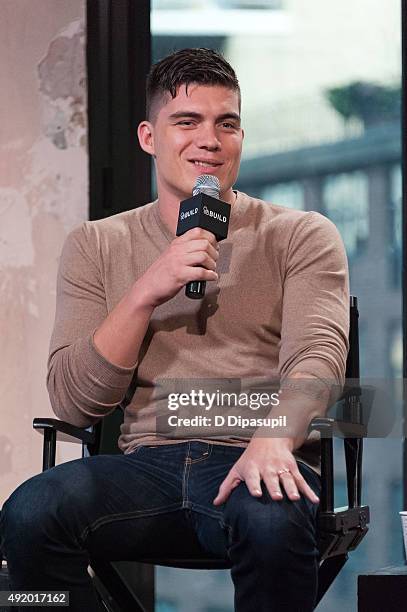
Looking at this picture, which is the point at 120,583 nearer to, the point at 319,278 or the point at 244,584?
the point at 244,584

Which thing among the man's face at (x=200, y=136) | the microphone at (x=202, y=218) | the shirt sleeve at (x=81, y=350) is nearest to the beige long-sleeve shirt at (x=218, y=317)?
the shirt sleeve at (x=81, y=350)

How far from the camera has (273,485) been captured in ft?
5.37

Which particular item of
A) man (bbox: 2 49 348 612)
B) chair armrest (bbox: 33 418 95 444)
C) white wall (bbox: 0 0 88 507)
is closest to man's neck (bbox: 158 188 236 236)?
man (bbox: 2 49 348 612)

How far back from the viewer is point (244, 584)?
161 cm

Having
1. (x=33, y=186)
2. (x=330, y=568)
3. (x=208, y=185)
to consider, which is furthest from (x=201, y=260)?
(x=33, y=186)

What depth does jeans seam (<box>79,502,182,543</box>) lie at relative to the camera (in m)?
1.77

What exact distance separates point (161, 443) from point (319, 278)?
447mm

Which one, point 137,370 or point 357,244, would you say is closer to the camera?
point 137,370

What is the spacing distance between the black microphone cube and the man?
0.02 metres

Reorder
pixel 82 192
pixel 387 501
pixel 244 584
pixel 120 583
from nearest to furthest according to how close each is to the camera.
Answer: pixel 244 584, pixel 120 583, pixel 387 501, pixel 82 192

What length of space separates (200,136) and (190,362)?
462 millimetres

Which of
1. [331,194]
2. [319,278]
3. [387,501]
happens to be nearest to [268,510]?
[319,278]

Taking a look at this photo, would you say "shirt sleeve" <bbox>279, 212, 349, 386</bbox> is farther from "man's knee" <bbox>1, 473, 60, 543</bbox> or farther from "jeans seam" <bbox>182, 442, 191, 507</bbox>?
"man's knee" <bbox>1, 473, 60, 543</bbox>

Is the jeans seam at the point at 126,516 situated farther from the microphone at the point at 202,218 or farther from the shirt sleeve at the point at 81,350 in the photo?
the microphone at the point at 202,218
